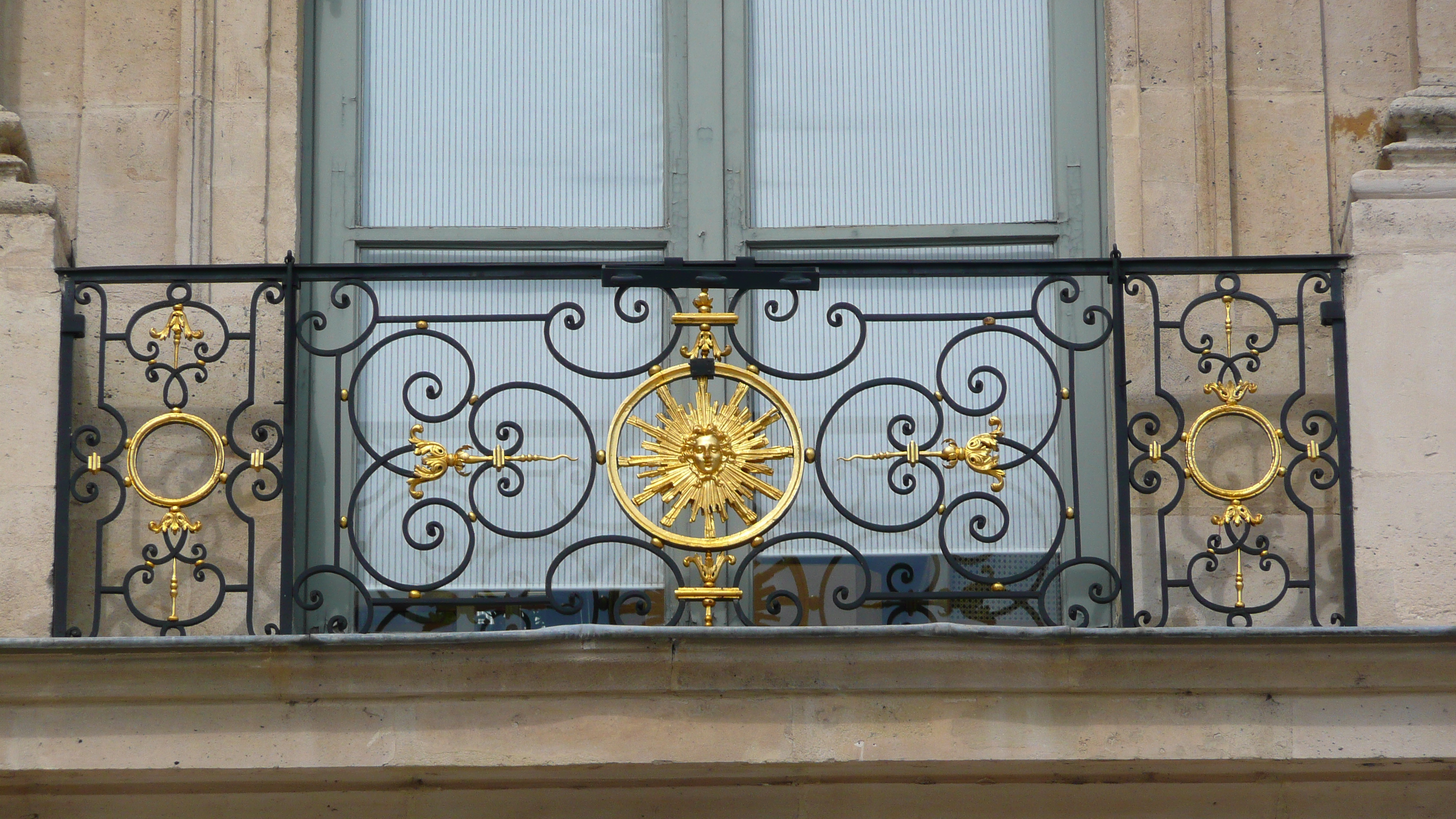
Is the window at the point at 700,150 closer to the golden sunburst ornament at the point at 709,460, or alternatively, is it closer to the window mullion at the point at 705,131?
the window mullion at the point at 705,131

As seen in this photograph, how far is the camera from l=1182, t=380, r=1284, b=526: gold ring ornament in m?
4.50

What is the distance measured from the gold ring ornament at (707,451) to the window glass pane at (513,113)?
75 cm

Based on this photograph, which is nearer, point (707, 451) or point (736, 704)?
point (736, 704)

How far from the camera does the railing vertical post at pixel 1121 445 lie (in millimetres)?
4430

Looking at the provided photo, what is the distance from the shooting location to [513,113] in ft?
17.1

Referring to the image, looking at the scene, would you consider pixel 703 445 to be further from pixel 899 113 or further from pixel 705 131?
pixel 899 113

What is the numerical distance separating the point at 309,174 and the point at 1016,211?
1851 millimetres

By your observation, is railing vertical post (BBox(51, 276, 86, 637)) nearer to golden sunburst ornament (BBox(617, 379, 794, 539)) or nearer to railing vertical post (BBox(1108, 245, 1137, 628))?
golden sunburst ornament (BBox(617, 379, 794, 539))

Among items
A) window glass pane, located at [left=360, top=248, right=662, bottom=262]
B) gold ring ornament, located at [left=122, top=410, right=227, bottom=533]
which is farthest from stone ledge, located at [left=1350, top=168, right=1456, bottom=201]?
gold ring ornament, located at [left=122, top=410, right=227, bottom=533]

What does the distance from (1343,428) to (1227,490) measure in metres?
0.31

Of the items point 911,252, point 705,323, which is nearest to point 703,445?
point 705,323

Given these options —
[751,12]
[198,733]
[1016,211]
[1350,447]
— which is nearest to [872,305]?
[1016,211]

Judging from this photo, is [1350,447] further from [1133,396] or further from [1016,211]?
[1016,211]

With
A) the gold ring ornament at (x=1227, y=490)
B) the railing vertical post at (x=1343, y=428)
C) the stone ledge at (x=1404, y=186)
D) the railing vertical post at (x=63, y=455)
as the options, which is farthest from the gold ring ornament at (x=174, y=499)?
the stone ledge at (x=1404, y=186)
